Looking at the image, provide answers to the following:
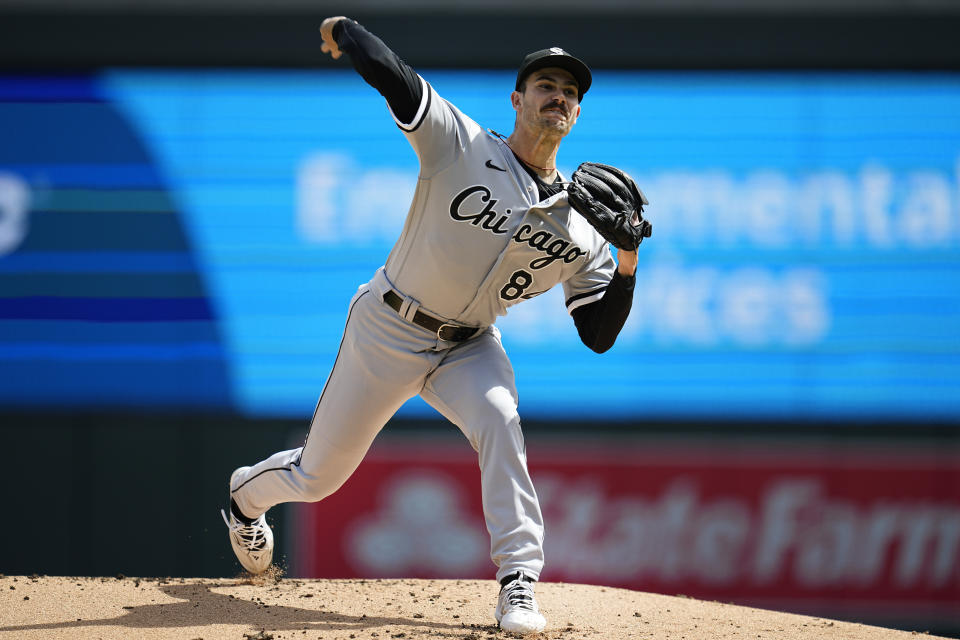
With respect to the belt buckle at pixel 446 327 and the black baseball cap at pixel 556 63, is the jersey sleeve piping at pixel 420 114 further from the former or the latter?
the belt buckle at pixel 446 327

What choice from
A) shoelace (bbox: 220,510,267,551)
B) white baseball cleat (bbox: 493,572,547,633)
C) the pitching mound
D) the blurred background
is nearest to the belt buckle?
white baseball cleat (bbox: 493,572,547,633)

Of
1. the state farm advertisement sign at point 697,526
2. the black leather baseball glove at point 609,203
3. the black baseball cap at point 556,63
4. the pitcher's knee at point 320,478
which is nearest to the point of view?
the black leather baseball glove at point 609,203

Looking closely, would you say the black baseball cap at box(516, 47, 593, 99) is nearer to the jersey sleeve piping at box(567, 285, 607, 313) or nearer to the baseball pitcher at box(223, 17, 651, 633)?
the baseball pitcher at box(223, 17, 651, 633)

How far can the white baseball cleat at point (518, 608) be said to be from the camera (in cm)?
276

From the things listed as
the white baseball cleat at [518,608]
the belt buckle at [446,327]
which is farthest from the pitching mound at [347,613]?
the belt buckle at [446,327]

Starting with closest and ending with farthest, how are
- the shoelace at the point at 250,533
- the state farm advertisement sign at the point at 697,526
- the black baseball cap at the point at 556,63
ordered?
the black baseball cap at the point at 556,63 < the shoelace at the point at 250,533 < the state farm advertisement sign at the point at 697,526

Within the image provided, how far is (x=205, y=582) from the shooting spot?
3559mm

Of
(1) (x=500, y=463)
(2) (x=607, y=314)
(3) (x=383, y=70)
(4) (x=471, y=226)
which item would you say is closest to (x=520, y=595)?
(1) (x=500, y=463)

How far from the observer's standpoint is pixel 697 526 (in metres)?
6.04

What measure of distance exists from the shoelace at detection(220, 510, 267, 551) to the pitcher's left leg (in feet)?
2.97

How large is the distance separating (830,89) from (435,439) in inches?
129

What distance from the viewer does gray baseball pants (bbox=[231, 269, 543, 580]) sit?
2877 millimetres

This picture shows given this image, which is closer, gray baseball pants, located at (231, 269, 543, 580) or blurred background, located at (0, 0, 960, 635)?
gray baseball pants, located at (231, 269, 543, 580)

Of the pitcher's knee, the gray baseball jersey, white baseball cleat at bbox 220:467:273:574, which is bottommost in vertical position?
white baseball cleat at bbox 220:467:273:574
